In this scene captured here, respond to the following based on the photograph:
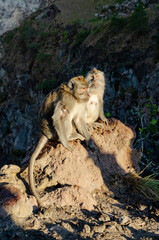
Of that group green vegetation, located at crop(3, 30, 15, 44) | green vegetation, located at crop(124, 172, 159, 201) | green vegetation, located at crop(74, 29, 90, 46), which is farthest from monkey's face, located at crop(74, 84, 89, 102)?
green vegetation, located at crop(3, 30, 15, 44)

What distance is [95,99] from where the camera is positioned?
17.1 feet

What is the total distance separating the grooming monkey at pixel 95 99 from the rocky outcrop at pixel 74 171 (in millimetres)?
455

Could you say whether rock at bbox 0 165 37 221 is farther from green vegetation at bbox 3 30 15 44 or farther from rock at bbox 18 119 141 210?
green vegetation at bbox 3 30 15 44

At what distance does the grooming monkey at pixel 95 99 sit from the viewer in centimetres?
499

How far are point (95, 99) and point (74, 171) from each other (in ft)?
6.75

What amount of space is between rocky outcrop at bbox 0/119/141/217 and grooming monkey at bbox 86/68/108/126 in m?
0.46

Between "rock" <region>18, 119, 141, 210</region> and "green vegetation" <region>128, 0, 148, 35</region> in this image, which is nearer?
"rock" <region>18, 119, 141, 210</region>

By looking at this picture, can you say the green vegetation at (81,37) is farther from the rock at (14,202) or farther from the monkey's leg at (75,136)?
the rock at (14,202)

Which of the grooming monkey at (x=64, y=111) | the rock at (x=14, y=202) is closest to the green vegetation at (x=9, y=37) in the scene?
the grooming monkey at (x=64, y=111)

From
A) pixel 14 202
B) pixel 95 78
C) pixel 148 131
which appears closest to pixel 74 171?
pixel 14 202

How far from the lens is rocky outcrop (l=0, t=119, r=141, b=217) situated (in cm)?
277

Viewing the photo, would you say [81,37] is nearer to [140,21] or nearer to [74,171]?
[140,21]

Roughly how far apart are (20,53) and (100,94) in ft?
72.4

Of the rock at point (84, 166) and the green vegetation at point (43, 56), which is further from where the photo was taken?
the green vegetation at point (43, 56)
